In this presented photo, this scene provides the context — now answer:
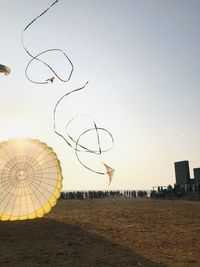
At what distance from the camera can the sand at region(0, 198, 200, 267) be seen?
10266 mm

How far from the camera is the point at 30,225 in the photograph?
15773 millimetres

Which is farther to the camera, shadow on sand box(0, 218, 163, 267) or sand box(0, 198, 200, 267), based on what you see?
sand box(0, 198, 200, 267)

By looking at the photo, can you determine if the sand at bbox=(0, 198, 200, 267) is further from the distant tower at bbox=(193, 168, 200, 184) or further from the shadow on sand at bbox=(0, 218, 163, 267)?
the distant tower at bbox=(193, 168, 200, 184)

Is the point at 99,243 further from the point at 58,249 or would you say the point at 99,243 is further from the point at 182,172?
the point at 182,172

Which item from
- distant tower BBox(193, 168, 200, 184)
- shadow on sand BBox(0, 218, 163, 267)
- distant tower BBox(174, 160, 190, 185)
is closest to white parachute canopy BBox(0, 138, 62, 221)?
shadow on sand BBox(0, 218, 163, 267)

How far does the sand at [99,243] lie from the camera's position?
1027 cm

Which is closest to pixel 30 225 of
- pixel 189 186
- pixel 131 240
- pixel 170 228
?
pixel 131 240

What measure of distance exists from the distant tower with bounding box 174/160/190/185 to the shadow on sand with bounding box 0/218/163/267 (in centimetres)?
3556

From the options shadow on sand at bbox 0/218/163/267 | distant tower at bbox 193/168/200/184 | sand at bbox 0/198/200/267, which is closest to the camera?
shadow on sand at bbox 0/218/163/267

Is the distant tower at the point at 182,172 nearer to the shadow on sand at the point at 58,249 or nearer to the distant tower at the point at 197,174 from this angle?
the distant tower at the point at 197,174

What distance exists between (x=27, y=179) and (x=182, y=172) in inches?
1408

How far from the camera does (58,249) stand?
11.5m

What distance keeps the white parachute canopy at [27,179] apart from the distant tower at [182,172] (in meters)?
33.8

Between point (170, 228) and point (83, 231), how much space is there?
3.89 metres
